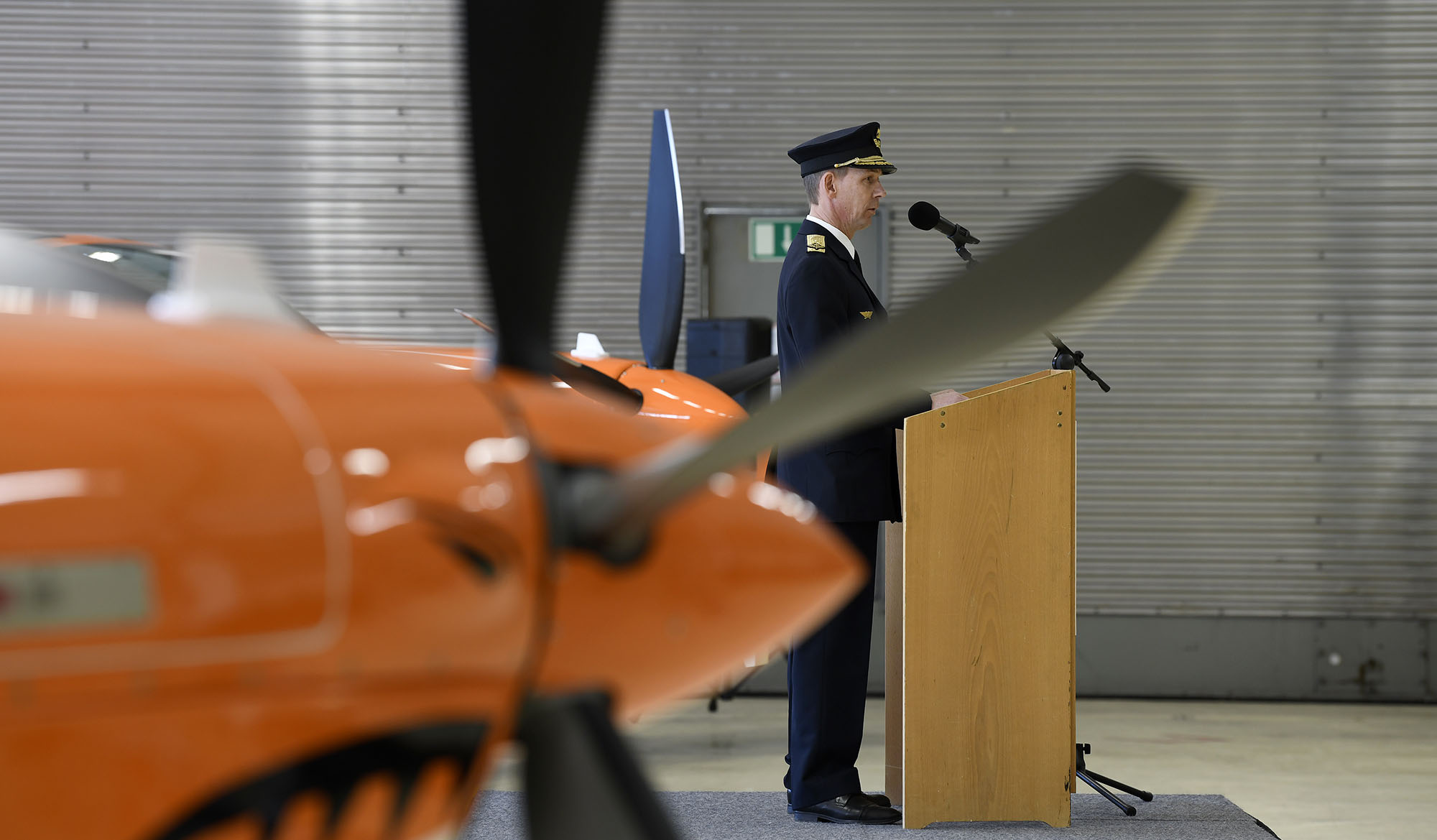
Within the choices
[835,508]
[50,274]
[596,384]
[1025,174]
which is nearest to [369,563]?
[50,274]

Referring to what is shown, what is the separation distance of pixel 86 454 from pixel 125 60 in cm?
540

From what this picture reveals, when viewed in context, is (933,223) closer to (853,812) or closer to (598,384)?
(598,384)

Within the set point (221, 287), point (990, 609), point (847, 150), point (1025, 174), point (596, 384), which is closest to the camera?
point (221, 287)

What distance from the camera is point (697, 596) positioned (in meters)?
0.71

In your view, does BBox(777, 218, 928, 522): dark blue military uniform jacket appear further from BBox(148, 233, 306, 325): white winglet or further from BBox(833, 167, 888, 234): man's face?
BBox(148, 233, 306, 325): white winglet

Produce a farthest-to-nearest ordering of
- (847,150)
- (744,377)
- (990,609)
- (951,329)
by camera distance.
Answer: (744,377), (847,150), (990,609), (951,329)

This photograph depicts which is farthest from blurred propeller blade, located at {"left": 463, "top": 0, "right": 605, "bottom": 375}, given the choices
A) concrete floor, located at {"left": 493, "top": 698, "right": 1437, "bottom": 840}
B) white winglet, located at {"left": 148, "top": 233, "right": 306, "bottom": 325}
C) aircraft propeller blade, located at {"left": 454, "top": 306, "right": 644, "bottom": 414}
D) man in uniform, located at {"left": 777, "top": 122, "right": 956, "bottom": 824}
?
concrete floor, located at {"left": 493, "top": 698, "right": 1437, "bottom": 840}

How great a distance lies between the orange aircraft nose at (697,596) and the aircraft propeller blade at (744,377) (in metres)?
3.21

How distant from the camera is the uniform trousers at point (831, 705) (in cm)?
279

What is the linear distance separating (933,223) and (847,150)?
33 cm

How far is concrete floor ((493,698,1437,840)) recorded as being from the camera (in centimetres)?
327

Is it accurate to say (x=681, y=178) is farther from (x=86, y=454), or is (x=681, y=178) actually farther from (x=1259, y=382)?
(x=86, y=454)

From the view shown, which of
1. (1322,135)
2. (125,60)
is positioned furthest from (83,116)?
(1322,135)

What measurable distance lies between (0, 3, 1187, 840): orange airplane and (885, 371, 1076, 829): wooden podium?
203cm
